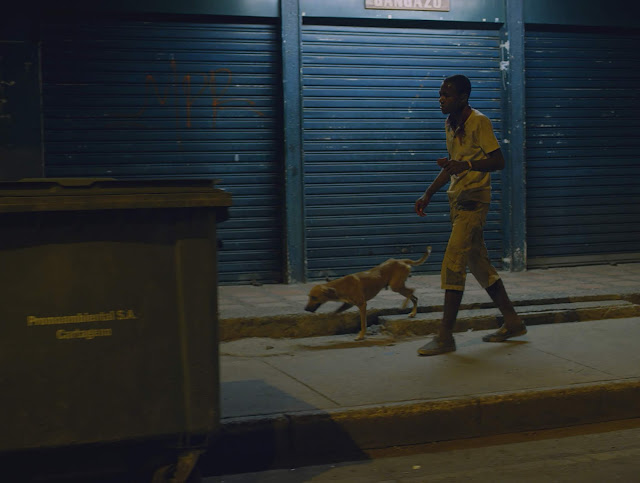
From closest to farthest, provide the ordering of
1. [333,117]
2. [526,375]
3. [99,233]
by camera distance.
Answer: [99,233] < [526,375] < [333,117]

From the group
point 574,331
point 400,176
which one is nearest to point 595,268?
point 400,176

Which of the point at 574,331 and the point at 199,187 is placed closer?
the point at 199,187

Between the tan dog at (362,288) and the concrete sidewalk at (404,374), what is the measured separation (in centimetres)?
22

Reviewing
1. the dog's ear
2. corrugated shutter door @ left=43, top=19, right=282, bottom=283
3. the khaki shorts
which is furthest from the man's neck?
corrugated shutter door @ left=43, top=19, right=282, bottom=283

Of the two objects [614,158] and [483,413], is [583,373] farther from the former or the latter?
[614,158]

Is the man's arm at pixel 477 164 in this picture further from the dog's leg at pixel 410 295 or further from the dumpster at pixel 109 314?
the dumpster at pixel 109 314

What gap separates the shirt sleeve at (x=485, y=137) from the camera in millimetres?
5695

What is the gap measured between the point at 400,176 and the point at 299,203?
1.23m

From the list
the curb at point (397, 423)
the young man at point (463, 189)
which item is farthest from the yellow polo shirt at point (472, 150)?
the curb at point (397, 423)

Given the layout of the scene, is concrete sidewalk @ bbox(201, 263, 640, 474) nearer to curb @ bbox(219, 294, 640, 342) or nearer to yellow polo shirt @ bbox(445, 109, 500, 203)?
curb @ bbox(219, 294, 640, 342)

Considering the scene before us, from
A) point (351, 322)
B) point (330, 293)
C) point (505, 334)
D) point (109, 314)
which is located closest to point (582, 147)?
point (505, 334)

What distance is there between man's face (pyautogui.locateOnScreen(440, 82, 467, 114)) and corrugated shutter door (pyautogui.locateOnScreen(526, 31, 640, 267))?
14.1 ft

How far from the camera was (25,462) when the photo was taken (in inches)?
134

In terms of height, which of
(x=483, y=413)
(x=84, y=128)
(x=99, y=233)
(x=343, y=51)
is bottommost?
(x=483, y=413)
